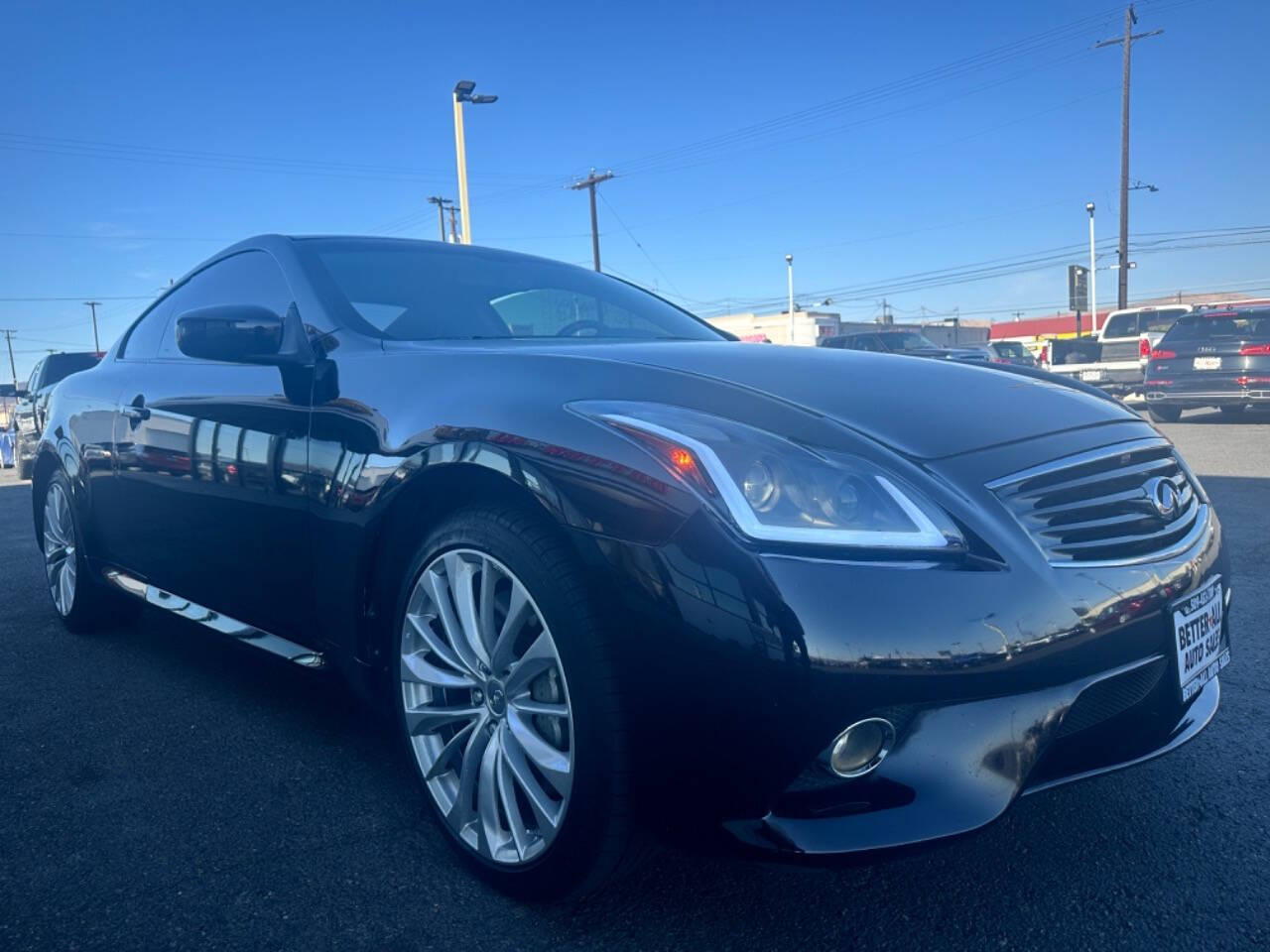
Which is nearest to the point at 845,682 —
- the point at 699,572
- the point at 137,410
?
the point at 699,572

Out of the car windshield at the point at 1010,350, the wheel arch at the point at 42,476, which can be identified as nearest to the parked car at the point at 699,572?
the wheel arch at the point at 42,476

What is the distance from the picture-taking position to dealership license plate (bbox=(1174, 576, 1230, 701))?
1923 mm

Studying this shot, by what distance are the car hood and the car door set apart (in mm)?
867

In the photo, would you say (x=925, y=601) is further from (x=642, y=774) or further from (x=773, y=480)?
(x=642, y=774)

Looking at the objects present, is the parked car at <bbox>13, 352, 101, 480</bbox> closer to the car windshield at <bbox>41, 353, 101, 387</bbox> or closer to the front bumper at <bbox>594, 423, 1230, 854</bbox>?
the car windshield at <bbox>41, 353, 101, 387</bbox>

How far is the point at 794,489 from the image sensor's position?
5.67 ft

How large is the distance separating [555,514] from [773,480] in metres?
0.41

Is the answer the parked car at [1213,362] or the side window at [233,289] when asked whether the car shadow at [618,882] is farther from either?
the parked car at [1213,362]

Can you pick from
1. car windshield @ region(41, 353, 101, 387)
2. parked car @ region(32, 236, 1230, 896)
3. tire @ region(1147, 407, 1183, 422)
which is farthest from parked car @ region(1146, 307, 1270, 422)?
car windshield @ region(41, 353, 101, 387)

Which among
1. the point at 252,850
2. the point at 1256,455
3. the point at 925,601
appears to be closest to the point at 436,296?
the point at 252,850

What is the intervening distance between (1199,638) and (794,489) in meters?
0.96

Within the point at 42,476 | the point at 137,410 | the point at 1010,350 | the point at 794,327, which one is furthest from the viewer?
the point at 794,327

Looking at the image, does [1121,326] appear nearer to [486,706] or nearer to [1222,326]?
[1222,326]

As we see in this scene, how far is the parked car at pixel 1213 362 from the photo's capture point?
1191 cm
